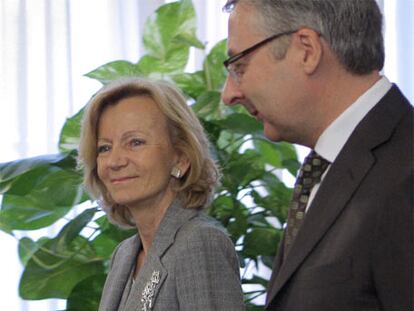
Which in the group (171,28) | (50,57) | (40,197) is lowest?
(40,197)

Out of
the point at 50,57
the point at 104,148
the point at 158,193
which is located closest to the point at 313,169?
the point at 158,193

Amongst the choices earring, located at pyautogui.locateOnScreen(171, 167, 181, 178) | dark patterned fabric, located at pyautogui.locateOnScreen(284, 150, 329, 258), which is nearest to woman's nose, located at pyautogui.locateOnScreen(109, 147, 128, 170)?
earring, located at pyautogui.locateOnScreen(171, 167, 181, 178)

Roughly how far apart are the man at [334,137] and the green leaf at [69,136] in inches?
44.6

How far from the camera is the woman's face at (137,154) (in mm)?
2082

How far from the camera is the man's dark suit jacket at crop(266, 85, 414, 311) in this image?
1.33 meters

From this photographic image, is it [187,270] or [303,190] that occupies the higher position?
[303,190]

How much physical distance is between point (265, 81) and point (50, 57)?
2041 mm

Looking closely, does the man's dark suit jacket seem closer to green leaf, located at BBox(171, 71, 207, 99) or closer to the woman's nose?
the woman's nose

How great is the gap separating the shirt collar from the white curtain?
6.56 feet

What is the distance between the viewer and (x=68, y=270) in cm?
269

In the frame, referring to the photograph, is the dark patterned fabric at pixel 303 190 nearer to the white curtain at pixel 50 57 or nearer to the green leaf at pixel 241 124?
the green leaf at pixel 241 124

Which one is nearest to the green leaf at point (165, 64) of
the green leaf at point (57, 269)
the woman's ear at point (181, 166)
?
the green leaf at point (57, 269)

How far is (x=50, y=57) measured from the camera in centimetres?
344

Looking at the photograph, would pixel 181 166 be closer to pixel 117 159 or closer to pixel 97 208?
pixel 117 159
